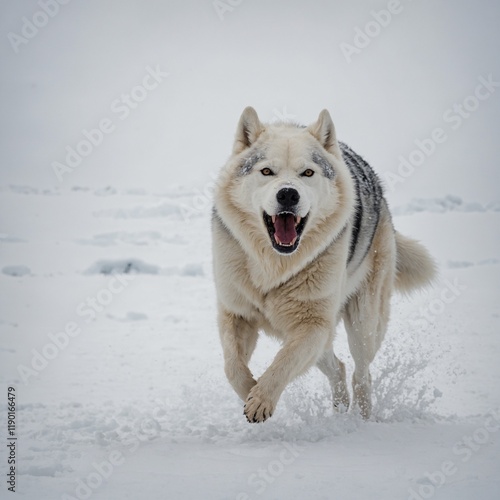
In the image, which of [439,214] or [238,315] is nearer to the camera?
[238,315]

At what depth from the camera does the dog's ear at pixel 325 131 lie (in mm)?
3863

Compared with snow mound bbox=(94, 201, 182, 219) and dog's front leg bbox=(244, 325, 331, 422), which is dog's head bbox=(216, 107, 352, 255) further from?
snow mound bbox=(94, 201, 182, 219)

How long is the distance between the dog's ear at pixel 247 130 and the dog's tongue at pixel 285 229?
672 mm

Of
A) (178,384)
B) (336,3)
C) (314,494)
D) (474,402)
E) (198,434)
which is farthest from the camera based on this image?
(336,3)

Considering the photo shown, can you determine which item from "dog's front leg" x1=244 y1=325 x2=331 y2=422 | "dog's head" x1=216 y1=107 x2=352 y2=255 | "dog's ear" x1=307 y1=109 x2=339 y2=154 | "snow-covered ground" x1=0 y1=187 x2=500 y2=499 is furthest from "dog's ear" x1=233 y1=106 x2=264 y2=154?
"snow-covered ground" x1=0 y1=187 x2=500 y2=499

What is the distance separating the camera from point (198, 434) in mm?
3602

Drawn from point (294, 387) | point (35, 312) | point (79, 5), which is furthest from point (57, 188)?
point (79, 5)

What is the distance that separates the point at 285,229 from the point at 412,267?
2142 mm

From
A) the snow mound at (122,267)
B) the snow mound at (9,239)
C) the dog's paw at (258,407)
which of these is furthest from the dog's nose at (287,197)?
the snow mound at (9,239)

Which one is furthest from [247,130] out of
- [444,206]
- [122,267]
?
[444,206]

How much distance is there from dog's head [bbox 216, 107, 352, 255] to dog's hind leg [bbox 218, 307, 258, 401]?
0.60 meters

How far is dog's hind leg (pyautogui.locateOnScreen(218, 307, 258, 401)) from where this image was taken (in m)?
3.52

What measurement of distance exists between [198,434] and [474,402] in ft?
7.71

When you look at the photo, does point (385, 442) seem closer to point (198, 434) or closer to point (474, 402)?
point (198, 434)
